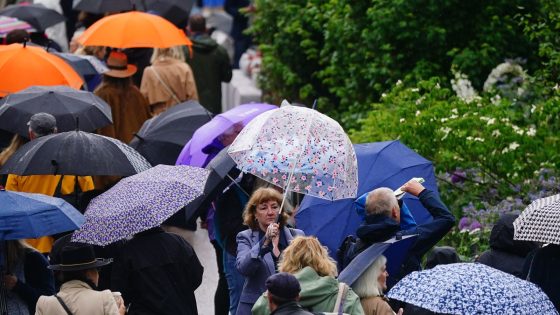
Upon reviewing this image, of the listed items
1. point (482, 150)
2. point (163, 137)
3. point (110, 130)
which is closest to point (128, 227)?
point (163, 137)

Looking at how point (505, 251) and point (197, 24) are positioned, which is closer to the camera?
point (505, 251)

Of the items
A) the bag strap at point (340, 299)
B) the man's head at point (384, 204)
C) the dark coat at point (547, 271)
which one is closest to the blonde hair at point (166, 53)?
the man's head at point (384, 204)

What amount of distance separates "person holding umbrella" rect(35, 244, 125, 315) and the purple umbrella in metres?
3.06

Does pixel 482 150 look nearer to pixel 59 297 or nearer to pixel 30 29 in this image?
pixel 59 297

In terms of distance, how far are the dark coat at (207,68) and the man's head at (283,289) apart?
10.5 metres

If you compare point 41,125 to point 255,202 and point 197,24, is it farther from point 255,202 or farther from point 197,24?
point 197,24

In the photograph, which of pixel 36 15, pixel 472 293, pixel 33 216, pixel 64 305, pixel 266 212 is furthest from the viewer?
pixel 36 15

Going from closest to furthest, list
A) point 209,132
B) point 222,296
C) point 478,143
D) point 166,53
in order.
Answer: point 222,296, point 209,132, point 478,143, point 166,53

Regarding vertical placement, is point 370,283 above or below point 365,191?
above

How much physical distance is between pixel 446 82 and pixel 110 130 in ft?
11.9

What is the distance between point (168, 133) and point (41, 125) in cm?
192

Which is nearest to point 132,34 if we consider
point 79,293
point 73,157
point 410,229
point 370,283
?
point 73,157

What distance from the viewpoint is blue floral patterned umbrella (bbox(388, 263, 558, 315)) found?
23.9 feet

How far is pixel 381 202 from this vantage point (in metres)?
8.96
